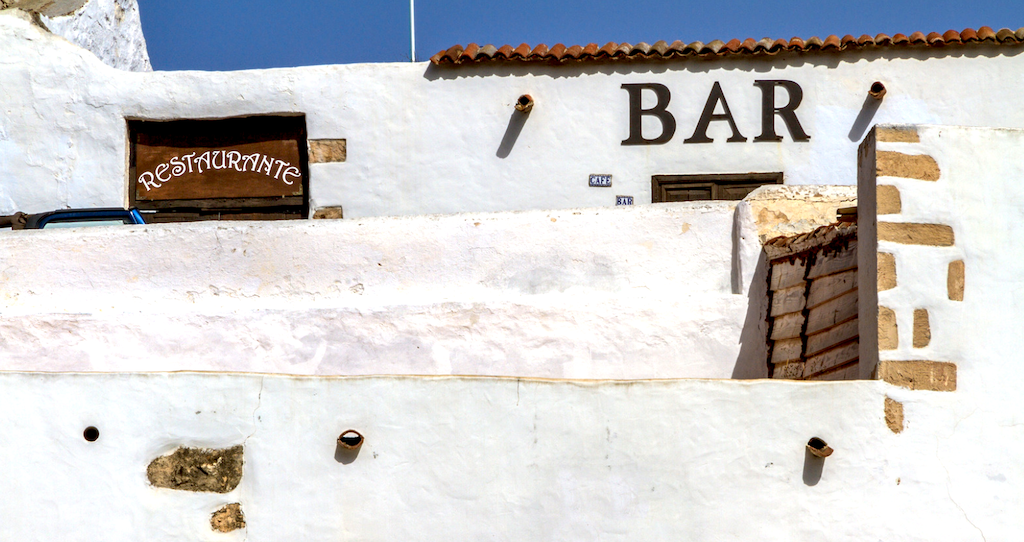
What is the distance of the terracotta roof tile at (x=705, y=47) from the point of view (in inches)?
401

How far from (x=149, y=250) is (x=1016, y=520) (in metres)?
5.45

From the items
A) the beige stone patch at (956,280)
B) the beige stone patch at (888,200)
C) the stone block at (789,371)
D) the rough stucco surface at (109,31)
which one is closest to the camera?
the beige stone patch at (956,280)

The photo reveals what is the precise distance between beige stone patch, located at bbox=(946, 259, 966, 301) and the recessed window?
16.8 ft

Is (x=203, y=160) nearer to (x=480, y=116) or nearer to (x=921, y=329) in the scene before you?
(x=480, y=116)

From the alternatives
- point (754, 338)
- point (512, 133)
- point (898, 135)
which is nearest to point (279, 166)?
point (512, 133)

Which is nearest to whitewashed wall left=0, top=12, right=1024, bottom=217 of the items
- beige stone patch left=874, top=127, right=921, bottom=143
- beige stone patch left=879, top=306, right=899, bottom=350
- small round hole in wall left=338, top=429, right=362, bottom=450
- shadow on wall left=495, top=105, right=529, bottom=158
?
shadow on wall left=495, top=105, right=529, bottom=158

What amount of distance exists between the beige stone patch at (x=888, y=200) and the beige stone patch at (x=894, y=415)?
0.98 meters

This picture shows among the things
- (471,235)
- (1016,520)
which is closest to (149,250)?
(471,235)

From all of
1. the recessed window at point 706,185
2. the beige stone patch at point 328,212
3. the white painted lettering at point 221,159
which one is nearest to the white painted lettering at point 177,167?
the white painted lettering at point 221,159

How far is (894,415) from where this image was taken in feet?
16.5

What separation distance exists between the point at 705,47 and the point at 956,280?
18.2ft

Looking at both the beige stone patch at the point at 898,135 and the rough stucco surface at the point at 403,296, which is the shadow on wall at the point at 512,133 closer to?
the rough stucco surface at the point at 403,296

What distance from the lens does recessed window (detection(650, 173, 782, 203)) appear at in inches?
408

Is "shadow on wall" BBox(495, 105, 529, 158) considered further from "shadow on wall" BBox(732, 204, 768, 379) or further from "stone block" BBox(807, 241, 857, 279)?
"stone block" BBox(807, 241, 857, 279)
